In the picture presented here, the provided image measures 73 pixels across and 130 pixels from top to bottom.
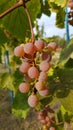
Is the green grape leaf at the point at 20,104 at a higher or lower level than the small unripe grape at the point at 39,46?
lower

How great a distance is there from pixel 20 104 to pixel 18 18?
0.36 metres

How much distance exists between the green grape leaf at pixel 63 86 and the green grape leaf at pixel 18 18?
0.42 m

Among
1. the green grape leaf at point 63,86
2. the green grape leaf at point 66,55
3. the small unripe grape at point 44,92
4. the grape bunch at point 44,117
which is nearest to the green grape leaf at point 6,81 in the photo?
the grape bunch at point 44,117

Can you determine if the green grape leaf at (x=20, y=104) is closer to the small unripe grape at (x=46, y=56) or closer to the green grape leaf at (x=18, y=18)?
the green grape leaf at (x=18, y=18)

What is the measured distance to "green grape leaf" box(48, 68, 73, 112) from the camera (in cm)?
95

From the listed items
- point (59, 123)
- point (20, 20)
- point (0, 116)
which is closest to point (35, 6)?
point (20, 20)

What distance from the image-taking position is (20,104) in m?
1.29

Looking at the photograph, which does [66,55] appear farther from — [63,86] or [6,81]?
[6,81]

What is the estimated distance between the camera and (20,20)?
141 cm

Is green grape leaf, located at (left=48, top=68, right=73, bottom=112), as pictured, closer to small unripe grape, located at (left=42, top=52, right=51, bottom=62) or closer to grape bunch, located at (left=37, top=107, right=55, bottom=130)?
small unripe grape, located at (left=42, top=52, right=51, bottom=62)

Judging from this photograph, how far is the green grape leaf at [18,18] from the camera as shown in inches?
53.9

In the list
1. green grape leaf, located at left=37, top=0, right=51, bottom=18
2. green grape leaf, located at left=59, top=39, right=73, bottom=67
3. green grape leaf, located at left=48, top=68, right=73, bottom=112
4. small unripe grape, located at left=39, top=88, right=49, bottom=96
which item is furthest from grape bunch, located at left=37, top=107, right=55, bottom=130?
green grape leaf, located at left=37, top=0, right=51, bottom=18

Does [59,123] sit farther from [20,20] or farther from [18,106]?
[20,20]

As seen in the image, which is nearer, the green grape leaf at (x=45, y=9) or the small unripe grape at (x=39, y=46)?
the small unripe grape at (x=39, y=46)
